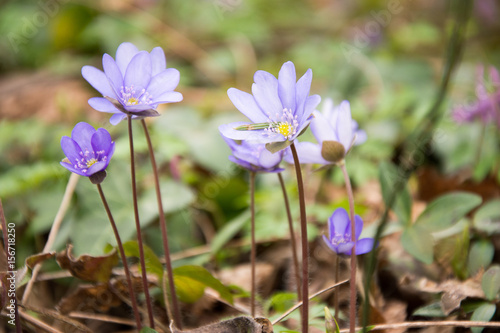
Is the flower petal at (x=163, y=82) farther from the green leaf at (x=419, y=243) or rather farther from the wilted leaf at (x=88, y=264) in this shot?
the green leaf at (x=419, y=243)

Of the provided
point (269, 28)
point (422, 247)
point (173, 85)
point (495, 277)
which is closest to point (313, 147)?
point (173, 85)

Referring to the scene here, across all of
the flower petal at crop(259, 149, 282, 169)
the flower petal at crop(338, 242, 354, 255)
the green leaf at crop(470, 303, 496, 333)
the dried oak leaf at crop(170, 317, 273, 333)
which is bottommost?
the dried oak leaf at crop(170, 317, 273, 333)

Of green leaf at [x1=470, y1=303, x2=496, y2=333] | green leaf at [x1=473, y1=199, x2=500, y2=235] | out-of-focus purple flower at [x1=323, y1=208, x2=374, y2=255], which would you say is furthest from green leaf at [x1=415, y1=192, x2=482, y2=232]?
out-of-focus purple flower at [x1=323, y1=208, x2=374, y2=255]

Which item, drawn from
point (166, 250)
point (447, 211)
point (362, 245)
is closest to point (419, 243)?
point (447, 211)

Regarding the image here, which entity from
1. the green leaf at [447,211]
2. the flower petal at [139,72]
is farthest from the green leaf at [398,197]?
the flower petal at [139,72]

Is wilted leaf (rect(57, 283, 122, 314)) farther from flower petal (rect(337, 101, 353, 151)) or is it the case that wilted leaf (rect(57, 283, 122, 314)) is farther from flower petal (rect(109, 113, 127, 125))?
flower petal (rect(337, 101, 353, 151))

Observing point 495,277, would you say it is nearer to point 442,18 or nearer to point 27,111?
point 27,111
